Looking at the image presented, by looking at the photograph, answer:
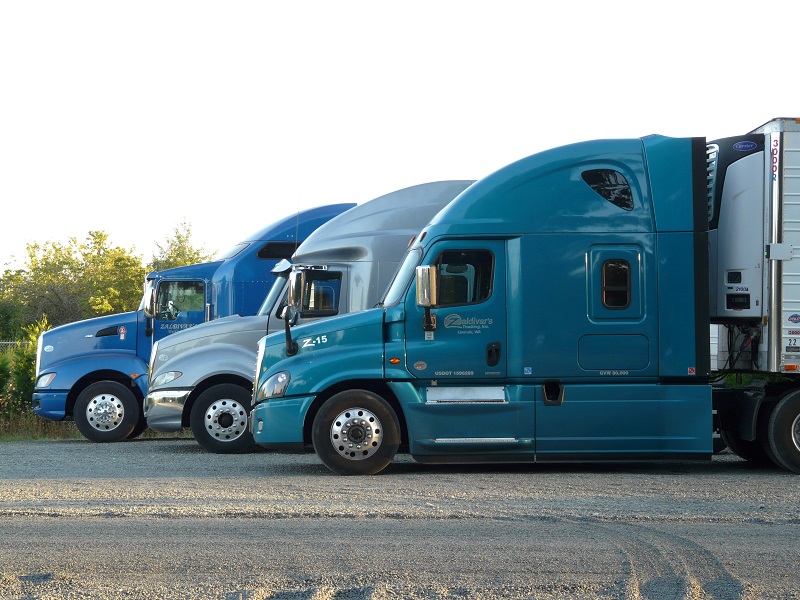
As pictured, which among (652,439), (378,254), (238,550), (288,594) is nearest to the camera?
(288,594)

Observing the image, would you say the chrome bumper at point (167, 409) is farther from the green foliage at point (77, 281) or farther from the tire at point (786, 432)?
the green foliage at point (77, 281)

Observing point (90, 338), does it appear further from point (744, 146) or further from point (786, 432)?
point (786, 432)

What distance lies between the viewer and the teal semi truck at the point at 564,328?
36.8ft

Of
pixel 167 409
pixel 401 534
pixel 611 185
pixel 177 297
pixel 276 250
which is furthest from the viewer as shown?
pixel 177 297

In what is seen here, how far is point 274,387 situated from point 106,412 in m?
6.79

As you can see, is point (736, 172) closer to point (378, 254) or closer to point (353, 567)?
point (378, 254)

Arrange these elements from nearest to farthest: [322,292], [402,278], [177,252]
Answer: [402,278], [322,292], [177,252]

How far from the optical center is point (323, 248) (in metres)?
14.7

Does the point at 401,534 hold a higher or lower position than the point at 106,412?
lower

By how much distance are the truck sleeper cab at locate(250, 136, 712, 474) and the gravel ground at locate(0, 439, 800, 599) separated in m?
0.47

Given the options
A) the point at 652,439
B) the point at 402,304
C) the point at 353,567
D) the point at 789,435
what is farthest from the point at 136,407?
the point at 353,567

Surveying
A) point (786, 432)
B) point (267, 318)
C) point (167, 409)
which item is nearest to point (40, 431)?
point (167, 409)

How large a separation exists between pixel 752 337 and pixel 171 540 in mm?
7100

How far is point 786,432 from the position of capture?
1138 centimetres
